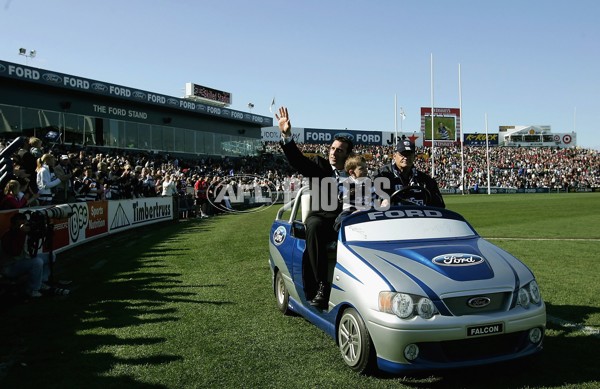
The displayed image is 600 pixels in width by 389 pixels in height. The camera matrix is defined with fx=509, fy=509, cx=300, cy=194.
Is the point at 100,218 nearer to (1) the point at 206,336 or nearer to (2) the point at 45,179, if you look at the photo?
(2) the point at 45,179

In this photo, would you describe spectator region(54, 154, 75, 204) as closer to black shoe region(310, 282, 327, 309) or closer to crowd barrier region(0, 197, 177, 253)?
crowd barrier region(0, 197, 177, 253)

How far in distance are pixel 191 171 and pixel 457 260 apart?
3461 cm

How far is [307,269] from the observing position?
18.2 ft

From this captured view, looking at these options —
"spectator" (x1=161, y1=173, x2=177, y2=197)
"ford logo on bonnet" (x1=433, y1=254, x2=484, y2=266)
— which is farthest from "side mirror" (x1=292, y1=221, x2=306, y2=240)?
"spectator" (x1=161, y1=173, x2=177, y2=197)

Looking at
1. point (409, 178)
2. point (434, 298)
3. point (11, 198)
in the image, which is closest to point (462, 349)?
point (434, 298)

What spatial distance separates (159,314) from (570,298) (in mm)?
A: 5513

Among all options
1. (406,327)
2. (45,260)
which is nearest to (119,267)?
(45,260)

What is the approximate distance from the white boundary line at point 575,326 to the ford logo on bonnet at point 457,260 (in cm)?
191

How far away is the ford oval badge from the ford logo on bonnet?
1.32 ft

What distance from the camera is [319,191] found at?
5812 millimetres

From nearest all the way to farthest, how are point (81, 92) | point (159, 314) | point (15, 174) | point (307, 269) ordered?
point (307, 269)
point (159, 314)
point (15, 174)
point (81, 92)

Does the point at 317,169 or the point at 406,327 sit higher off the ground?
the point at 317,169

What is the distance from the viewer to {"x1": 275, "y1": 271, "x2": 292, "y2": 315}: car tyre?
6.42 metres

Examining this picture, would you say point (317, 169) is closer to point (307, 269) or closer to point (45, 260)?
point (307, 269)
